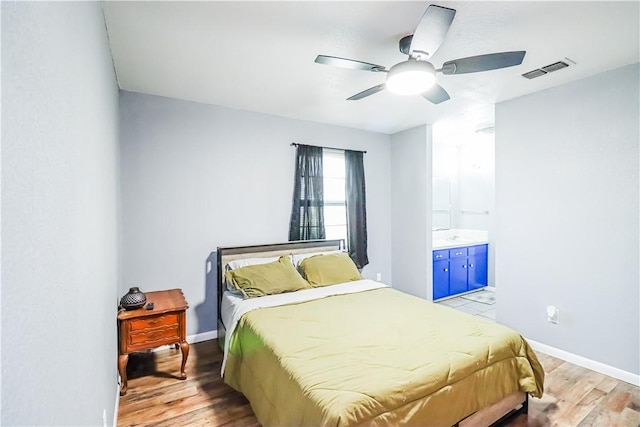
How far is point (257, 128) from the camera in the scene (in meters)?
3.68

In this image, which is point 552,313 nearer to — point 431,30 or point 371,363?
point 371,363

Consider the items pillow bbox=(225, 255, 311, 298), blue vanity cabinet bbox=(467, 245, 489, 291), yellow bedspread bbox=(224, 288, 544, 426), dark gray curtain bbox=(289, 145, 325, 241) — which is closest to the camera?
yellow bedspread bbox=(224, 288, 544, 426)

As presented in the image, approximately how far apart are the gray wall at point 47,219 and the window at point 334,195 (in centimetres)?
309

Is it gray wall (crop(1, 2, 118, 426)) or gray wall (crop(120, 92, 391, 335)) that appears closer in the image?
gray wall (crop(1, 2, 118, 426))

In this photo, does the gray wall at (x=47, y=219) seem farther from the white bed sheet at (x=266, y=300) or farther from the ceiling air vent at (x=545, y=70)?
the ceiling air vent at (x=545, y=70)

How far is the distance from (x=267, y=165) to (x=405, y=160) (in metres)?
2.06

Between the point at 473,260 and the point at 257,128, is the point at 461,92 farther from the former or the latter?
the point at 473,260

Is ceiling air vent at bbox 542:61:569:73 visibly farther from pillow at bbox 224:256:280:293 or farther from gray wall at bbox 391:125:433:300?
pillow at bbox 224:256:280:293

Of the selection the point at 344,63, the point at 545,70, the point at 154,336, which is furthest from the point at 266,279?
the point at 545,70

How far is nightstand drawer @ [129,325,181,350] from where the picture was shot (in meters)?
2.40

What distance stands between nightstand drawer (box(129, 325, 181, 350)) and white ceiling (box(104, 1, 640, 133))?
211 cm

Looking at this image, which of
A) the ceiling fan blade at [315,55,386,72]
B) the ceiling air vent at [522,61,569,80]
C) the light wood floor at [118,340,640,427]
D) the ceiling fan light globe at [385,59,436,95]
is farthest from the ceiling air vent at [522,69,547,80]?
the light wood floor at [118,340,640,427]

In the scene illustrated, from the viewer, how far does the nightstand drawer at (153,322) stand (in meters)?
2.40

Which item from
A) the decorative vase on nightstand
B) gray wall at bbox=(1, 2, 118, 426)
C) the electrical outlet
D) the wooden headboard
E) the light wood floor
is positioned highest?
gray wall at bbox=(1, 2, 118, 426)
